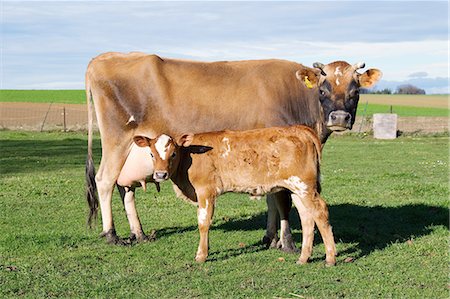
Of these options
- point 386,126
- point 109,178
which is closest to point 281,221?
point 109,178

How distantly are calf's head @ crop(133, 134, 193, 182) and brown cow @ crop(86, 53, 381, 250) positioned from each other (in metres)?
1.06

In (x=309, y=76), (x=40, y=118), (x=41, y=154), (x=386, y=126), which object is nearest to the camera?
(x=309, y=76)

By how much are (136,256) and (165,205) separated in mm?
4613

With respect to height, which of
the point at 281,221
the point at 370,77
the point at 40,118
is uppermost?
the point at 370,77

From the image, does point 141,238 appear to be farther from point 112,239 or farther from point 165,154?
point 165,154

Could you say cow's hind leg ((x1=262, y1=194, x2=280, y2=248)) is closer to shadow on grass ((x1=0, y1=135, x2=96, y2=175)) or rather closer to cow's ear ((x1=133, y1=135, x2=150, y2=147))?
cow's ear ((x1=133, y1=135, x2=150, y2=147))

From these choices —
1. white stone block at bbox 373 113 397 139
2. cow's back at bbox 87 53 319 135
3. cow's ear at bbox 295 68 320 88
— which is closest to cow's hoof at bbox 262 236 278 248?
cow's back at bbox 87 53 319 135

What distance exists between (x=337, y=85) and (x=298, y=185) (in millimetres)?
1777

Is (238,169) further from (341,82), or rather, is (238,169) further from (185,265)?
(341,82)

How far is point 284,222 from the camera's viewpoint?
9922 millimetres

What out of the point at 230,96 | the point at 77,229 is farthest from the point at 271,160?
the point at 77,229

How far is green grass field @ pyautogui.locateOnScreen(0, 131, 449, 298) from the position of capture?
778cm

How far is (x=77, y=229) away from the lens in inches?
451

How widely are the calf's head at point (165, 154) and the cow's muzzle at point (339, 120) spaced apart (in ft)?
6.22
